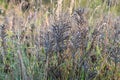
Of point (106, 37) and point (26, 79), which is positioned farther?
point (106, 37)

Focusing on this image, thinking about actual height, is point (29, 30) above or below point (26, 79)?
above

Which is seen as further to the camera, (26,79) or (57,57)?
(57,57)

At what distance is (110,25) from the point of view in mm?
2764

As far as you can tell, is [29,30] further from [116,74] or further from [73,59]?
[116,74]

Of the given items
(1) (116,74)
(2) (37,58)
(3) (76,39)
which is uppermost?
(3) (76,39)

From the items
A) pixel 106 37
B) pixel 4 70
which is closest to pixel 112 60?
pixel 106 37

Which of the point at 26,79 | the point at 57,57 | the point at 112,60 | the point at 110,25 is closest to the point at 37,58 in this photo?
the point at 57,57

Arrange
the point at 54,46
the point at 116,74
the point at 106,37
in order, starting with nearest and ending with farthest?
the point at 54,46
the point at 116,74
the point at 106,37

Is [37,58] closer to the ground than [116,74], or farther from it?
farther from it

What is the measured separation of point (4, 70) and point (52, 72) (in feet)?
1.34

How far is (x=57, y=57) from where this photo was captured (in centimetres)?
231

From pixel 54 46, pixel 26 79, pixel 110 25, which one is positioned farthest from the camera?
pixel 110 25

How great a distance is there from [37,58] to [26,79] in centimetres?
32

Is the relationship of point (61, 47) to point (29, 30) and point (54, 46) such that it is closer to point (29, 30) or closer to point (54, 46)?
point (54, 46)
